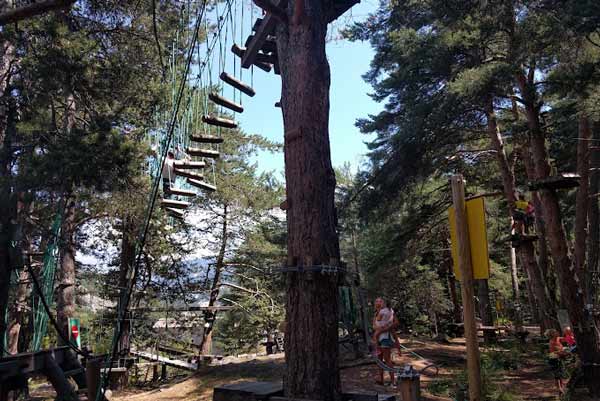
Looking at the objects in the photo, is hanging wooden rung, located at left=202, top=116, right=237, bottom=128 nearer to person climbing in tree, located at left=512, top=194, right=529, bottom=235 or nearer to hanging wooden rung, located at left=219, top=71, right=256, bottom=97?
hanging wooden rung, located at left=219, top=71, right=256, bottom=97

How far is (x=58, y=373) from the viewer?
18.6 feet

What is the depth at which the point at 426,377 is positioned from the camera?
8.77 metres

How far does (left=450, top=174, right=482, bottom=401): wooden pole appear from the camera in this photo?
240cm

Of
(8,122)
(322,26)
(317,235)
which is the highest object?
(8,122)

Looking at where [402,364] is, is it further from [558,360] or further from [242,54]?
[242,54]

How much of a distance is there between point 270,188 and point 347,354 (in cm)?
918

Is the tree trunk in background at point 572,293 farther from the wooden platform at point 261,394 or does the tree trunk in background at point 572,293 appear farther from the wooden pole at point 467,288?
the wooden pole at point 467,288

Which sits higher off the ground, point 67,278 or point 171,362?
point 67,278

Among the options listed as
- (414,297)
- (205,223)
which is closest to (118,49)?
(205,223)

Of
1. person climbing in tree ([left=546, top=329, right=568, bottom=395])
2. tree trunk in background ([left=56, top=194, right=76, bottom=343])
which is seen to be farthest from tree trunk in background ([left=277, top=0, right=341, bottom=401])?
tree trunk in background ([left=56, top=194, right=76, bottom=343])

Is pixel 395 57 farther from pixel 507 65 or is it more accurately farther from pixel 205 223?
pixel 205 223

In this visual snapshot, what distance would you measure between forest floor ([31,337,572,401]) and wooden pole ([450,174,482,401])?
437cm

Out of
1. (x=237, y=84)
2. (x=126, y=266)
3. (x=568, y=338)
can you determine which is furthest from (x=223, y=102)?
(x=126, y=266)

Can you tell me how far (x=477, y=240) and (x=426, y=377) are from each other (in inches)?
284
